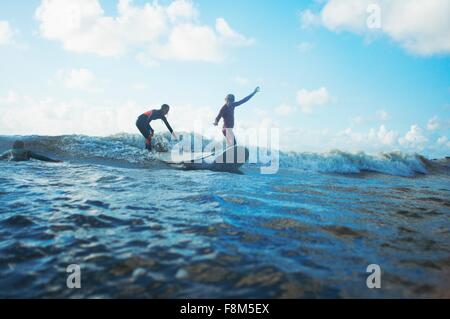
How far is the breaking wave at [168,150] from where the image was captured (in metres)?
12.9

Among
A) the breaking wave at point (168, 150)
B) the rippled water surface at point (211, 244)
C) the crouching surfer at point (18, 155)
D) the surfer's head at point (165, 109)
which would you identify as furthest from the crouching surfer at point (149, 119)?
the rippled water surface at point (211, 244)

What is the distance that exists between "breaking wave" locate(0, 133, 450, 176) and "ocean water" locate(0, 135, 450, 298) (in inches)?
250

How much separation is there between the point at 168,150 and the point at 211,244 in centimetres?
1280

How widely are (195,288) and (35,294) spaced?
1149 mm

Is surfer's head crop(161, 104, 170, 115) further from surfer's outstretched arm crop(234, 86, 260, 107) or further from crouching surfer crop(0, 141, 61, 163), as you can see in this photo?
crouching surfer crop(0, 141, 61, 163)

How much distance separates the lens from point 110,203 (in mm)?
4777

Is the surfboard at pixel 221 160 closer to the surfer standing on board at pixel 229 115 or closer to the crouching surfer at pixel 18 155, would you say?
the surfer standing on board at pixel 229 115

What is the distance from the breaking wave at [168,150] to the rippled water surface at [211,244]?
683 centimetres

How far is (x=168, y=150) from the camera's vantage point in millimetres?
15703

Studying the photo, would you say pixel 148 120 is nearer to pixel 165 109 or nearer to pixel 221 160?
pixel 165 109

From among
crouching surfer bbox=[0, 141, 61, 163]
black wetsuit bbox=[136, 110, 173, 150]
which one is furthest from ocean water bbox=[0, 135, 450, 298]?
black wetsuit bbox=[136, 110, 173, 150]
